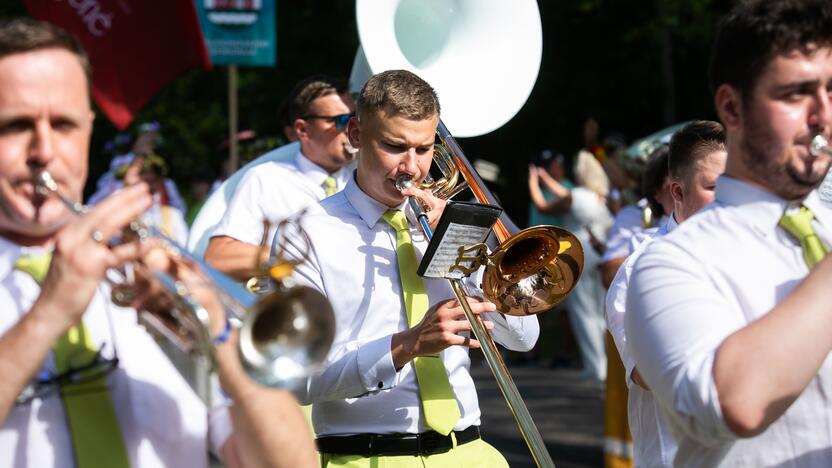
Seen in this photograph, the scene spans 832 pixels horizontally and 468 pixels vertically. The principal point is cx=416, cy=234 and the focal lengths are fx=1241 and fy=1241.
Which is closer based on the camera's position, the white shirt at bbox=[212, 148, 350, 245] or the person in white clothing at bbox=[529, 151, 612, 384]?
the white shirt at bbox=[212, 148, 350, 245]

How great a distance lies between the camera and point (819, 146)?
97.0 inches

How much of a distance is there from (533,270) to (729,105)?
1.61 m

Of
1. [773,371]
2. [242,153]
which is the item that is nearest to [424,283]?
[773,371]

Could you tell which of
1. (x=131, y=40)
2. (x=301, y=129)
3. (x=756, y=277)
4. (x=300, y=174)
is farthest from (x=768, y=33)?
(x=131, y=40)

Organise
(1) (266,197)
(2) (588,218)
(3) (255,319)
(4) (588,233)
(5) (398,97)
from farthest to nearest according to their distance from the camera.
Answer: (2) (588,218), (4) (588,233), (1) (266,197), (5) (398,97), (3) (255,319)

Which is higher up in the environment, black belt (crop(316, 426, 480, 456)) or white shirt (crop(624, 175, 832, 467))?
white shirt (crop(624, 175, 832, 467))

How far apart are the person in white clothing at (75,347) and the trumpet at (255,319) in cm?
3

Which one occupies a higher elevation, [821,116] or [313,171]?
[821,116]

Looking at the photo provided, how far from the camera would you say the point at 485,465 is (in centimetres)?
403

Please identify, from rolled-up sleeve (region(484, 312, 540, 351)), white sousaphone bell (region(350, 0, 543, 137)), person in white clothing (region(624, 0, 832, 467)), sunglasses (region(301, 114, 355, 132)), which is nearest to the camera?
person in white clothing (region(624, 0, 832, 467))

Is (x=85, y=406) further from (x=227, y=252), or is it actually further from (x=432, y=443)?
(x=227, y=252)

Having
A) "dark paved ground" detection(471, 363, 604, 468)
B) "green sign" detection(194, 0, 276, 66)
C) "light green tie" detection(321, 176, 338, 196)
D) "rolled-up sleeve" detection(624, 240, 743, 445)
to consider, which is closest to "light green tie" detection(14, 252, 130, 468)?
"rolled-up sleeve" detection(624, 240, 743, 445)

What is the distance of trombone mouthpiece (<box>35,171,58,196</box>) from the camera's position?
2.16 m

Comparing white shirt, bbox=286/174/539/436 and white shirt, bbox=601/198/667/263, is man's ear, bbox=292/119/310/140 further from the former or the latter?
white shirt, bbox=601/198/667/263
